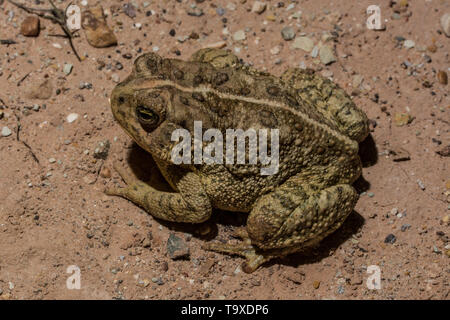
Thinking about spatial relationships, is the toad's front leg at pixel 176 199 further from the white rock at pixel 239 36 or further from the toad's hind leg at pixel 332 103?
the white rock at pixel 239 36

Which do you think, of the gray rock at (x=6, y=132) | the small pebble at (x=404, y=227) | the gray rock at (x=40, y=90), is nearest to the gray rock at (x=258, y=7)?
the gray rock at (x=40, y=90)

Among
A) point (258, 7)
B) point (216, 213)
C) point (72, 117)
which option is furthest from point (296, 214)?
point (258, 7)

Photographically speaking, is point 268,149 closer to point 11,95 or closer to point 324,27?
point 324,27

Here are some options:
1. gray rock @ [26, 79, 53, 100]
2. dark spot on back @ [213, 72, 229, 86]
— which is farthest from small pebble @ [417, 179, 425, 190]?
gray rock @ [26, 79, 53, 100]

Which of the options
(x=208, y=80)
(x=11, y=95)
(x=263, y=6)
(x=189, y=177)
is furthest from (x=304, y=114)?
(x=11, y=95)

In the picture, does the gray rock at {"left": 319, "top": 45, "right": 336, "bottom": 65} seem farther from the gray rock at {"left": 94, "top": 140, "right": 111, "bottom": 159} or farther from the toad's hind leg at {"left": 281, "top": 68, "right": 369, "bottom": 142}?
the gray rock at {"left": 94, "top": 140, "right": 111, "bottom": 159}
